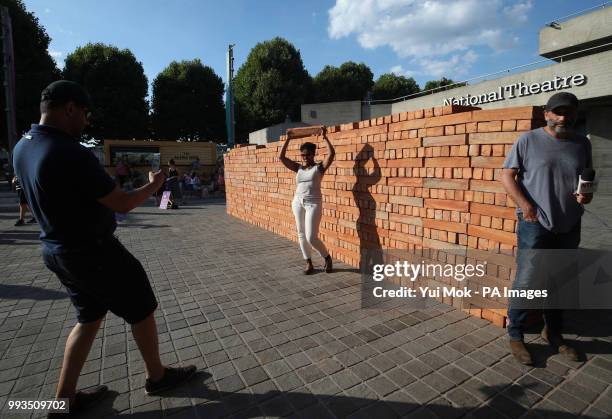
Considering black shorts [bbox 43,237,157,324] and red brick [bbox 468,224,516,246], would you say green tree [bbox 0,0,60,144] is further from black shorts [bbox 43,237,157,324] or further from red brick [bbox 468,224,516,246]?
red brick [bbox 468,224,516,246]

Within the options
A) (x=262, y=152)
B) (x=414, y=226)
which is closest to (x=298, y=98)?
(x=262, y=152)

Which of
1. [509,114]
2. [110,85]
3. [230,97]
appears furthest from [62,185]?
[110,85]

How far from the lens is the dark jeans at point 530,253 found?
263 cm

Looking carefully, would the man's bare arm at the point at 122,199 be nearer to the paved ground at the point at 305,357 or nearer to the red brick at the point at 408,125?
the paved ground at the point at 305,357

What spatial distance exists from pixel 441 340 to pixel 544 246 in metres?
1.14

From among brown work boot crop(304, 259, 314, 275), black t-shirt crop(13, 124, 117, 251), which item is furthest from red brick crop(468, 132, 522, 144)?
black t-shirt crop(13, 124, 117, 251)

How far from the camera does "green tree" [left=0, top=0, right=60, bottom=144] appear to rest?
23.0 metres

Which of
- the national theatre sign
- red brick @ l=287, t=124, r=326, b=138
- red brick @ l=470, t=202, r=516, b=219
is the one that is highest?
the national theatre sign

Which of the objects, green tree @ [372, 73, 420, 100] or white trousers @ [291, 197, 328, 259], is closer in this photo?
white trousers @ [291, 197, 328, 259]

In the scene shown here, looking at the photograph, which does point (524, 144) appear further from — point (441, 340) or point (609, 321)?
point (609, 321)

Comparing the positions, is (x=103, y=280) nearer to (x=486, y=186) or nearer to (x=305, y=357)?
(x=305, y=357)

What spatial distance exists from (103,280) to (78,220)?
386 millimetres

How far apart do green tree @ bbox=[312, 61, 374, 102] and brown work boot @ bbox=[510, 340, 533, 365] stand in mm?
40235

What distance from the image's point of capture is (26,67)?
23859mm
